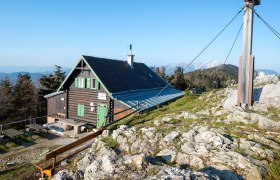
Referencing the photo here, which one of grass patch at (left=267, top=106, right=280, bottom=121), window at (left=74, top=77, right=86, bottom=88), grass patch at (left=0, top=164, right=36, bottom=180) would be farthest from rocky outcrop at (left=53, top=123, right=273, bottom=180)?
window at (left=74, top=77, right=86, bottom=88)

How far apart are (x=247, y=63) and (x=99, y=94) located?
15.0m

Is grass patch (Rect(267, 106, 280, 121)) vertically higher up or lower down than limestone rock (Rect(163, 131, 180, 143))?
higher up

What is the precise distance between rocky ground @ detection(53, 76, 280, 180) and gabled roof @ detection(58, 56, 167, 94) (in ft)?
42.0

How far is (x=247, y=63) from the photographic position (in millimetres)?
10250

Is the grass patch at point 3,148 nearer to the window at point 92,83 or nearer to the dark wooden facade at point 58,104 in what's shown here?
the dark wooden facade at point 58,104

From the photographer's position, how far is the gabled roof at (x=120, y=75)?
894 inches

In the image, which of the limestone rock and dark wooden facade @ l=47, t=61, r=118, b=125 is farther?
dark wooden facade @ l=47, t=61, r=118, b=125

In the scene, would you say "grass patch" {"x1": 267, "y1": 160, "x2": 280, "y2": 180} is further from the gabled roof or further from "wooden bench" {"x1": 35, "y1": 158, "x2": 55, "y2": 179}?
the gabled roof

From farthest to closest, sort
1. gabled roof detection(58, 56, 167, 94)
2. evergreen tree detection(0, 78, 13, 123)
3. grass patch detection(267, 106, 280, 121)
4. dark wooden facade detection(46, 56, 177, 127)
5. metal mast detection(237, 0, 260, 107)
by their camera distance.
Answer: evergreen tree detection(0, 78, 13, 123), gabled roof detection(58, 56, 167, 94), dark wooden facade detection(46, 56, 177, 127), metal mast detection(237, 0, 260, 107), grass patch detection(267, 106, 280, 121)

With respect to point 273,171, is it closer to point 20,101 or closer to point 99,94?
point 99,94

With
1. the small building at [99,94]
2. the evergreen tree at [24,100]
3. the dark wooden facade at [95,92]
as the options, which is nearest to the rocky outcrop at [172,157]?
the small building at [99,94]

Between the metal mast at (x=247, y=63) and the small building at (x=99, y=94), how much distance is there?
1073 cm

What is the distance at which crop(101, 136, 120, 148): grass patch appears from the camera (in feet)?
27.5

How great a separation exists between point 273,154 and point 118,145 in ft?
15.3
